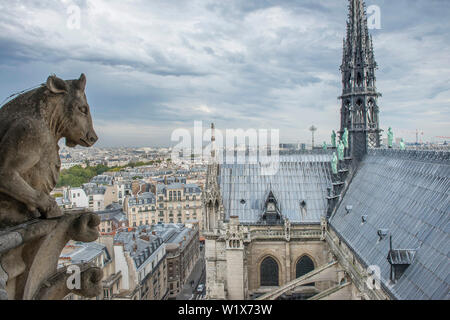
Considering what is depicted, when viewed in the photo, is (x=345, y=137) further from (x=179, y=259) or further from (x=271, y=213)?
(x=179, y=259)

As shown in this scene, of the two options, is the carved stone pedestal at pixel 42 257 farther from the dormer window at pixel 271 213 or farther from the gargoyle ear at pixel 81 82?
the dormer window at pixel 271 213

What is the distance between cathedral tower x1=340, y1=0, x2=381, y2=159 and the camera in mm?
34031

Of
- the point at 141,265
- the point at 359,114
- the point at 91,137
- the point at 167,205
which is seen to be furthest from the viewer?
the point at 167,205

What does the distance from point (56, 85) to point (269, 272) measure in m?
29.7

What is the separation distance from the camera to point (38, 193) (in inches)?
210

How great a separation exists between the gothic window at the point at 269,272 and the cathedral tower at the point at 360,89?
1289 centimetres

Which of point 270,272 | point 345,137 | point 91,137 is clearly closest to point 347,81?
point 345,137

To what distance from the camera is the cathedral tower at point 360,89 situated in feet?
112

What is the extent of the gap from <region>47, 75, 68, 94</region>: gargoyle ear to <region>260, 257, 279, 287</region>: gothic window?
95.0 ft

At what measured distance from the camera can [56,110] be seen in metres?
5.70

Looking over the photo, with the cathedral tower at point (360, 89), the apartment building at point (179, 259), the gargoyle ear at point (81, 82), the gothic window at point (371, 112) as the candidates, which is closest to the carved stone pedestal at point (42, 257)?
the gargoyle ear at point (81, 82)

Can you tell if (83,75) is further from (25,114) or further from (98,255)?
(98,255)

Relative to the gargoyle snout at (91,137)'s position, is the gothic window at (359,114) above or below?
above
